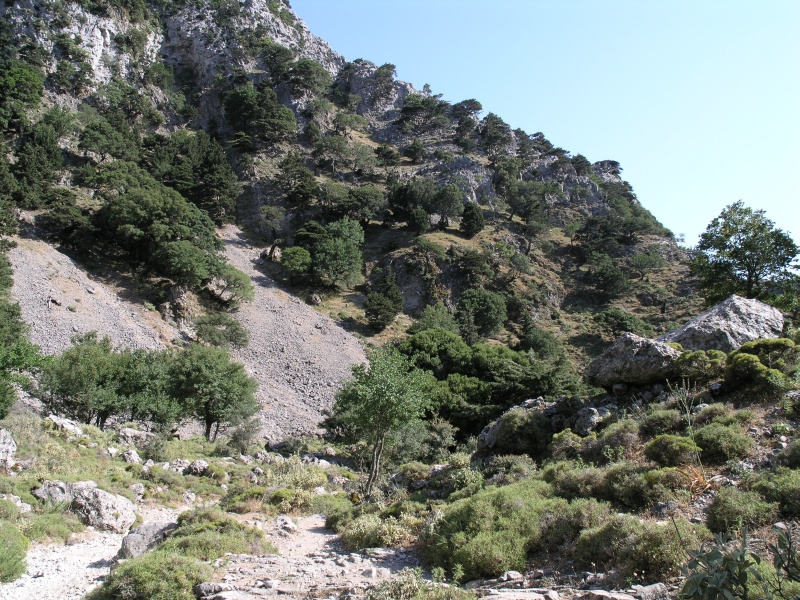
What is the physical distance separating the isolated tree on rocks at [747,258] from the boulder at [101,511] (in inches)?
959

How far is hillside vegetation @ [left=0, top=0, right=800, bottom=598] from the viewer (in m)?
9.05

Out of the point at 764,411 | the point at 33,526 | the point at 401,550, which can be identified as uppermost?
the point at 764,411

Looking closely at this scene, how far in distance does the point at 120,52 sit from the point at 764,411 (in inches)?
3664

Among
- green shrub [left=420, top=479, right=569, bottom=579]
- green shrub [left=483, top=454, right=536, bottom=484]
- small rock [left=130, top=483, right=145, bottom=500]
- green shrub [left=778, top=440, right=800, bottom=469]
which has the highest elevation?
green shrub [left=778, top=440, right=800, bottom=469]

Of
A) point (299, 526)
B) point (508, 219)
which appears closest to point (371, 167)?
point (508, 219)

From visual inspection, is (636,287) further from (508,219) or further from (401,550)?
(401,550)

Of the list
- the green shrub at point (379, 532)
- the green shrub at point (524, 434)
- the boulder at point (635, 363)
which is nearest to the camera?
the green shrub at point (379, 532)

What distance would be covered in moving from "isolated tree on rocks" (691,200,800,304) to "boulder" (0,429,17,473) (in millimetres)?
27240

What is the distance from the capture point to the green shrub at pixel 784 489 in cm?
725

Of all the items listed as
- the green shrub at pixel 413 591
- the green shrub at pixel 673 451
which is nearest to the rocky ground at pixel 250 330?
the green shrub at pixel 673 451

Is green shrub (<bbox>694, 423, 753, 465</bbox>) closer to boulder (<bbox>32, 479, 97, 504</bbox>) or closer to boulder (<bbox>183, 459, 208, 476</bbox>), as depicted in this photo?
boulder (<bbox>32, 479, 97, 504</bbox>)

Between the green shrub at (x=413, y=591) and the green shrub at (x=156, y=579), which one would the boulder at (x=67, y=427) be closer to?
the green shrub at (x=156, y=579)

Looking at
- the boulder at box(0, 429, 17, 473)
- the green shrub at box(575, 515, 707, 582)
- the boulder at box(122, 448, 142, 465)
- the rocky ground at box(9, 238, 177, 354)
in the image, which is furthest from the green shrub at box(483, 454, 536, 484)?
the rocky ground at box(9, 238, 177, 354)

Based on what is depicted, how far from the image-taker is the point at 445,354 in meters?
43.7
